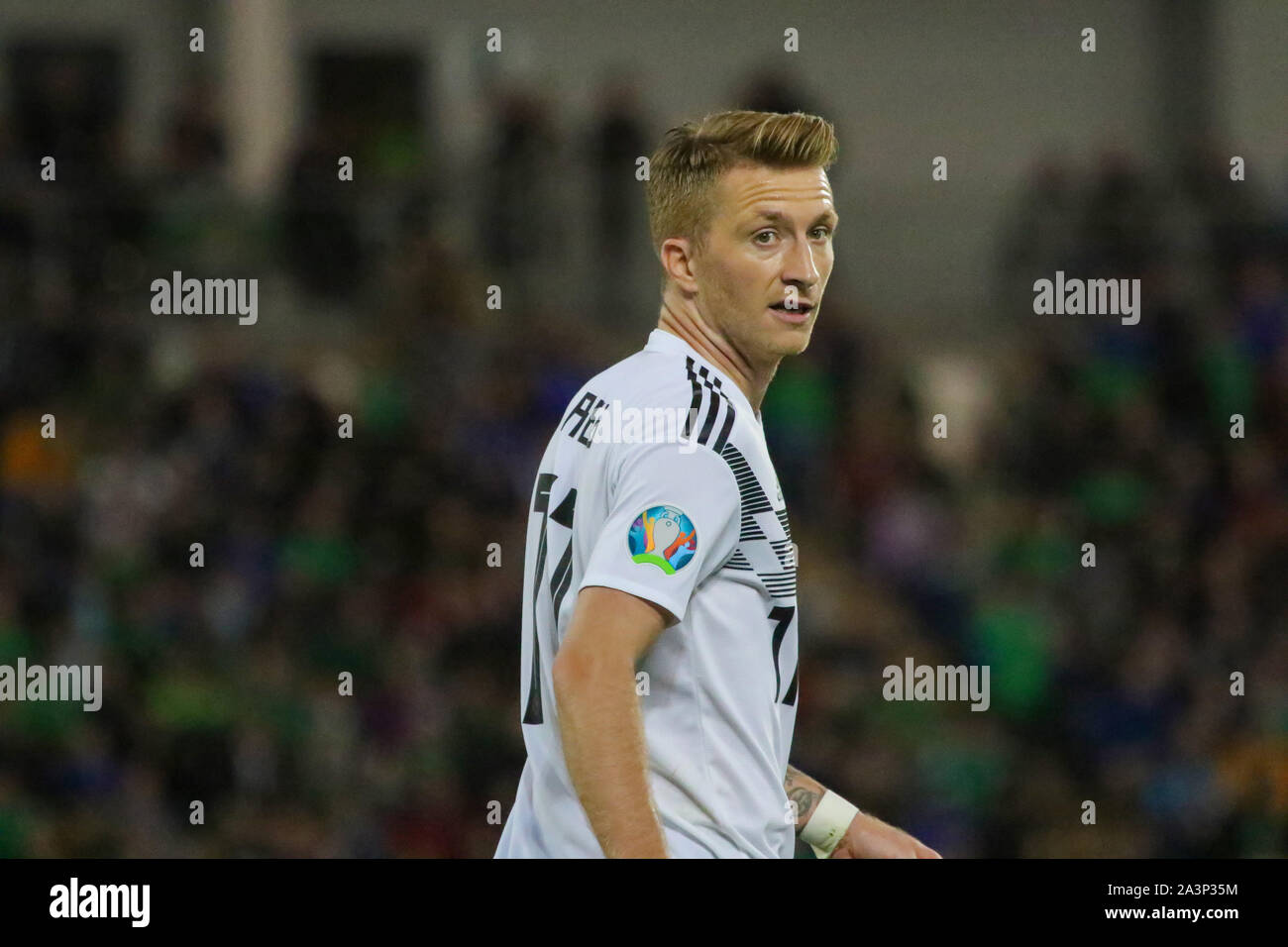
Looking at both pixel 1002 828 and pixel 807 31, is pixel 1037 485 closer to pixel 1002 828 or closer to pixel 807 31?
pixel 1002 828

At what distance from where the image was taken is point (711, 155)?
371 cm

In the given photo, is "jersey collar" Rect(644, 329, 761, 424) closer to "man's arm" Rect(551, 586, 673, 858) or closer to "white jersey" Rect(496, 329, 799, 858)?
"white jersey" Rect(496, 329, 799, 858)

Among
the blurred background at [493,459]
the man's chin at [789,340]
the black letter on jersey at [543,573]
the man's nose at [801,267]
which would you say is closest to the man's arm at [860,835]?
the black letter on jersey at [543,573]

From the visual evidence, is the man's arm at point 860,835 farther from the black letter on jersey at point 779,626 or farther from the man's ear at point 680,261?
the man's ear at point 680,261

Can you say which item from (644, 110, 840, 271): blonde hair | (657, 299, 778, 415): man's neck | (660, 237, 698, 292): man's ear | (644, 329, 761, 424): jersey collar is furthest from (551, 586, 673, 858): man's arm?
(644, 110, 840, 271): blonde hair

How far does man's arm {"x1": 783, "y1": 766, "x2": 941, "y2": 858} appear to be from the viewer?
3.87 m

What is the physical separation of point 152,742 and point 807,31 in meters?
8.18

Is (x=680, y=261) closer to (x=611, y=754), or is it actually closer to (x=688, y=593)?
(x=688, y=593)

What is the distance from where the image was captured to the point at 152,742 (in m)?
9.38

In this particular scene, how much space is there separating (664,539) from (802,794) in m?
0.94

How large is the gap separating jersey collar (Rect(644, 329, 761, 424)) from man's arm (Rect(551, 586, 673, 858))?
61 cm

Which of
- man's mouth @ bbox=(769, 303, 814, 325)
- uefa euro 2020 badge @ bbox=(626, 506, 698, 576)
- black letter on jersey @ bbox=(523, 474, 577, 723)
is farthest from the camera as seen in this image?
man's mouth @ bbox=(769, 303, 814, 325)

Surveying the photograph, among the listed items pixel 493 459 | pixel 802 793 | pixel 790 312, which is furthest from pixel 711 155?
pixel 493 459

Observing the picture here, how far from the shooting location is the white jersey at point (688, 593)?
3342mm
